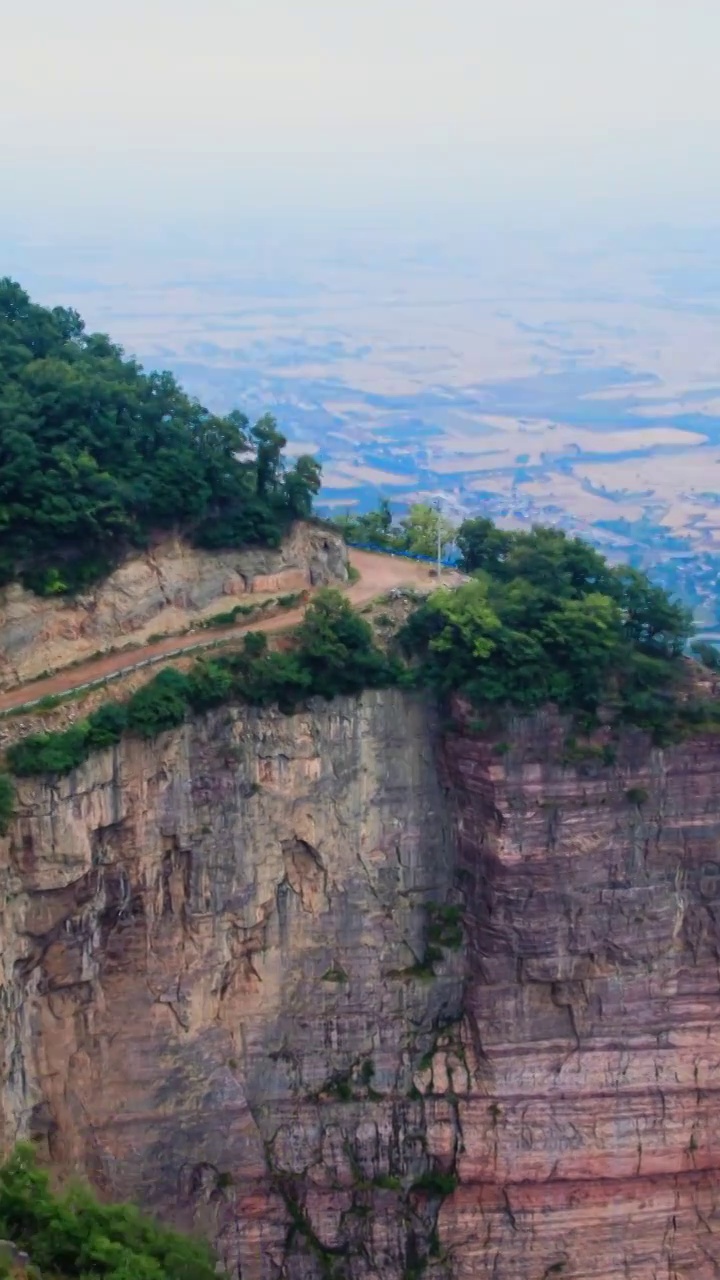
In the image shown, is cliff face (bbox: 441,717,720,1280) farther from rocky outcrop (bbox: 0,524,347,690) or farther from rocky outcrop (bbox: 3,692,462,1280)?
rocky outcrop (bbox: 0,524,347,690)

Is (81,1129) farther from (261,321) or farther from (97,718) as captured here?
(261,321)

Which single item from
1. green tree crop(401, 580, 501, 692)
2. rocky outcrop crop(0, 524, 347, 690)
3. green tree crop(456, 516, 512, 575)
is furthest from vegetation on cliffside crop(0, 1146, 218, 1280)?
green tree crop(456, 516, 512, 575)

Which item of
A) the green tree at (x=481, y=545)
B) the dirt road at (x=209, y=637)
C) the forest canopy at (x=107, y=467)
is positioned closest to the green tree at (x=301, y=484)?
the forest canopy at (x=107, y=467)

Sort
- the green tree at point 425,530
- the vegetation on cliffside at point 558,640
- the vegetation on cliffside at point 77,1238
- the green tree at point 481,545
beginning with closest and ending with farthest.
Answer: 1. the vegetation on cliffside at point 77,1238
2. the vegetation on cliffside at point 558,640
3. the green tree at point 481,545
4. the green tree at point 425,530

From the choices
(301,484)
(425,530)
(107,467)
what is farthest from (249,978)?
(425,530)

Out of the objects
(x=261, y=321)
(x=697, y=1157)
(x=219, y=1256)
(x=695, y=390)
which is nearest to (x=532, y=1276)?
(x=697, y=1157)

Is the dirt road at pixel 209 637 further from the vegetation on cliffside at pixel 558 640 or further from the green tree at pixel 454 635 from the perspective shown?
the vegetation on cliffside at pixel 558 640
